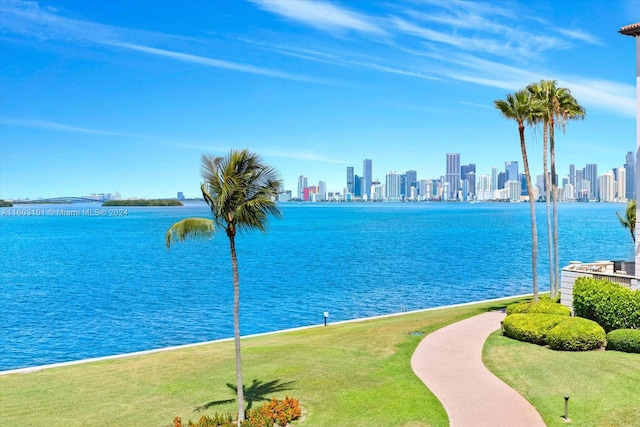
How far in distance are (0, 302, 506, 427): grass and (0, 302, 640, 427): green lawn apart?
0.13 feet

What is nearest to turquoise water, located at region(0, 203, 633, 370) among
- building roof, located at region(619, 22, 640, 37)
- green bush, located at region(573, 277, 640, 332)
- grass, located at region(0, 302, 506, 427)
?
grass, located at region(0, 302, 506, 427)

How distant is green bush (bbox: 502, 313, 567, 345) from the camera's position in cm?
2503

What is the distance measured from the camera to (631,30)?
88.2ft

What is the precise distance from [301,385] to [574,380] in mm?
9865

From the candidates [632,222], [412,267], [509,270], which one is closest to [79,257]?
[412,267]

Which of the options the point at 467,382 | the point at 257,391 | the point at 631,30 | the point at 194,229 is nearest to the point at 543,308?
the point at 467,382

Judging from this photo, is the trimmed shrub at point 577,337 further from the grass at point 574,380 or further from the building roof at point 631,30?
the building roof at point 631,30

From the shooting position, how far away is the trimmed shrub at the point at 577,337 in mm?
23656

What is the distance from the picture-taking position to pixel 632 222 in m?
40.2

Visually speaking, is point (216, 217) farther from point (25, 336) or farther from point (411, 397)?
point (25, 336)

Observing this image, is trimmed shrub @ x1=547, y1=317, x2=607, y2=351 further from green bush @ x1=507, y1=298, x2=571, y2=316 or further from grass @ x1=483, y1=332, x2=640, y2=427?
green bush @ x1=507, y1=298, x2=571, y2=316

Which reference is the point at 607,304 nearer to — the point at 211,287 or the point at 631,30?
the point at 631,30

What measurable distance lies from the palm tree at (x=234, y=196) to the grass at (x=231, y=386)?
360 cm

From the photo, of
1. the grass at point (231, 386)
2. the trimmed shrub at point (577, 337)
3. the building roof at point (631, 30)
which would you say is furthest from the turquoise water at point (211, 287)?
the building roof at point (631, 30)
